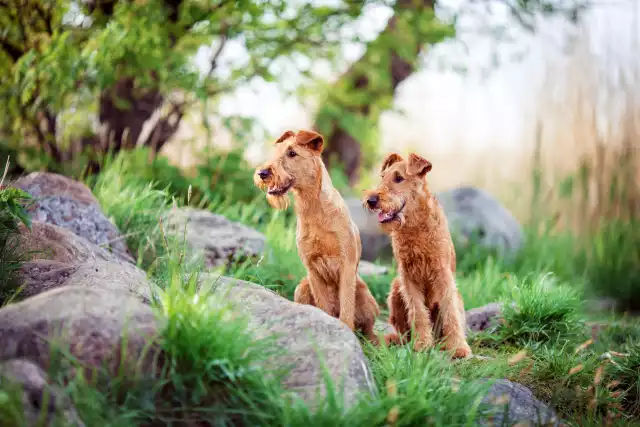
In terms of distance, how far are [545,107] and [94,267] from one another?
721 centimetres

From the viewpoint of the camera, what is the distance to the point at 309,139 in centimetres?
426

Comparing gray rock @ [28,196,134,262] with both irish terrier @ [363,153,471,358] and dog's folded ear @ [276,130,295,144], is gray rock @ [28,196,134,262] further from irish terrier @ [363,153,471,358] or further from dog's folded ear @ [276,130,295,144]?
irish terrier @ [363,153,471,358]

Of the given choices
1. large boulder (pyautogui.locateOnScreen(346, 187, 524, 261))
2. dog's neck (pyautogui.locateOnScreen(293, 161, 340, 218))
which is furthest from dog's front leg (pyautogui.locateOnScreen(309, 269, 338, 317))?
large boulder (pyautogui.locateOnScreen(346, 187, 524, 261))

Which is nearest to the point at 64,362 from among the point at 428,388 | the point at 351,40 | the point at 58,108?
the point at 428,388

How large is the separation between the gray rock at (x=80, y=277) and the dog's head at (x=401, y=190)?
1.52 meters

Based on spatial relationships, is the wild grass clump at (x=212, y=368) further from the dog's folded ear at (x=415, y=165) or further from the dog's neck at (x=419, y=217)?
the dog's folded ear at (x=415, y=165)

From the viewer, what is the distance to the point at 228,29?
7191mm

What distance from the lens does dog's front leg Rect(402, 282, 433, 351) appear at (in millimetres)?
4352

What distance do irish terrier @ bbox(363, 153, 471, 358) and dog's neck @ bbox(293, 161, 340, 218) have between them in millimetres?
319

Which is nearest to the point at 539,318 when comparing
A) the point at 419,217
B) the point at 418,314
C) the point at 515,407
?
the point at 418,314

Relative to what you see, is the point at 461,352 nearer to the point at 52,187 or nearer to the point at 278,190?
the point at 278,190

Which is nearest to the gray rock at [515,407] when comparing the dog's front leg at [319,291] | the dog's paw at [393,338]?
the dog's paw at [393,338]

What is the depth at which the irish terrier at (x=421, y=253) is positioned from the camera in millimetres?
4363

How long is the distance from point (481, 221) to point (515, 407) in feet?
16.3
